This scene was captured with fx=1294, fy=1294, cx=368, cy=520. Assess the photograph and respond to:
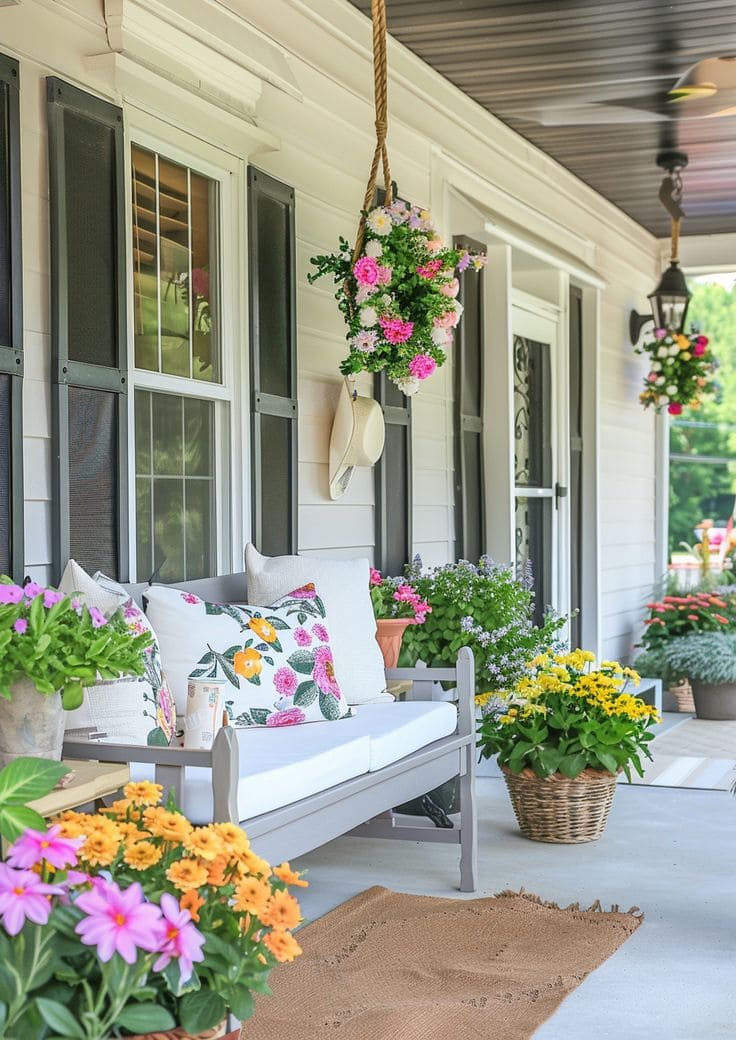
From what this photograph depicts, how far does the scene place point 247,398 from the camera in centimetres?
394

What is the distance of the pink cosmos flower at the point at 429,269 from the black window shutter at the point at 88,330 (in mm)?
998

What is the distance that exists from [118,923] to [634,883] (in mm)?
2372

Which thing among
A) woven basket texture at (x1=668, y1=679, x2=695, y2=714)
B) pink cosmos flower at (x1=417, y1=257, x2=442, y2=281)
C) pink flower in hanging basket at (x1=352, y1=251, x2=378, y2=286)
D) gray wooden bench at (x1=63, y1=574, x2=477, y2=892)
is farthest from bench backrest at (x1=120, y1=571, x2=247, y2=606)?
woven basket texture at (x1=668, y1=679, x2=695, y2=714)

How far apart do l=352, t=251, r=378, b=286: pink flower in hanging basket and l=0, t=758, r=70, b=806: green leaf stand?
2509mm

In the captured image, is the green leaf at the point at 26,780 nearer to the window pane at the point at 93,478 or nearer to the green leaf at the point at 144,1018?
the green leaf at the point at 144,1018

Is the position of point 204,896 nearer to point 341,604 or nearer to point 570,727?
point 341,604

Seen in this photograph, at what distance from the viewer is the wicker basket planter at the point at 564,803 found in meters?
3.87

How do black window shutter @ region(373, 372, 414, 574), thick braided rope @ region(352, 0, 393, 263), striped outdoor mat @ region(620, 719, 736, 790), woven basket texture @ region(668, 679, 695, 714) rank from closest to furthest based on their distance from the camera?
thick braided rope @ region(352, 0, 393, 263) → black window shutter @ region(373, 372, 414, 574) → striped outdoor mat @ region(620, 719, 736, 790) → woven basket texture @ region(668, 679, 695, 714)

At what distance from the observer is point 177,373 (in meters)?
3.66

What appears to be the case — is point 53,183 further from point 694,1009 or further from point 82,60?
point 694,1009

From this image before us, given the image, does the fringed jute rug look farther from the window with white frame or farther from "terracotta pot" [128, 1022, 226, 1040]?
the window with white frame

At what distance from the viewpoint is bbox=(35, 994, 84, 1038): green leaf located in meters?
1.36

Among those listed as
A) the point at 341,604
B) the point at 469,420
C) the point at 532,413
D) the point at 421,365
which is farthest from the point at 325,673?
the point at 532,413

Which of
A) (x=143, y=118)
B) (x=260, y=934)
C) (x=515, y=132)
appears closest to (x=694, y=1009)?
(x=260, y=934)
